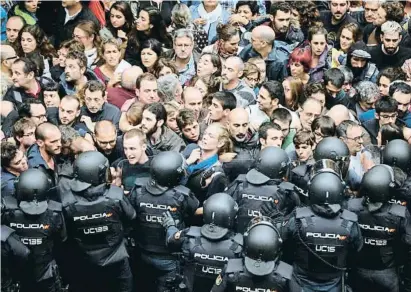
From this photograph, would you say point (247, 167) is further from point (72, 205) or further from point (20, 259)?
point (20, 259)

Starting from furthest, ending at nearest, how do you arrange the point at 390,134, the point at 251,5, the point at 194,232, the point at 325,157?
the point at 251,5 → the point at 390,134 → the point at 325,157 → the point at 194,232

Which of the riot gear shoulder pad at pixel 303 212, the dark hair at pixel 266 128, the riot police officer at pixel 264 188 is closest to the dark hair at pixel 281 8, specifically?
the dark hair at pixel 266 128

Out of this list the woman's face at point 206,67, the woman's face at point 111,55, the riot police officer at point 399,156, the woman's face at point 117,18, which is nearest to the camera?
the riot police officer at point 399,156

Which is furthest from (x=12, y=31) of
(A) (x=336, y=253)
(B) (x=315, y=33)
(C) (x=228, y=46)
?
(A) (x=336, y=253)

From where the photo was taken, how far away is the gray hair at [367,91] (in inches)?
418

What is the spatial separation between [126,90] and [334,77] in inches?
99.0

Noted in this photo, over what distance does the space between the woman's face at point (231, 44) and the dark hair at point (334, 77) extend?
4.50 ft

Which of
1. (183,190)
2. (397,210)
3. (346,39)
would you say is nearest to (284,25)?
(346,39)

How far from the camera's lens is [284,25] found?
1223 cm

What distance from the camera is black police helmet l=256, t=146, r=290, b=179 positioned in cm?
820

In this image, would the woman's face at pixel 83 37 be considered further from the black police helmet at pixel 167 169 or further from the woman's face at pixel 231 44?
the black police helmet at pixel 167 169

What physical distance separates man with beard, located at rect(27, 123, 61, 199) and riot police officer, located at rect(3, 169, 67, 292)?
86 centimetres

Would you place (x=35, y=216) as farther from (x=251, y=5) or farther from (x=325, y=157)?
(x=251, y=5)

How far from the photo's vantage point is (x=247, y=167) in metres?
8.98
